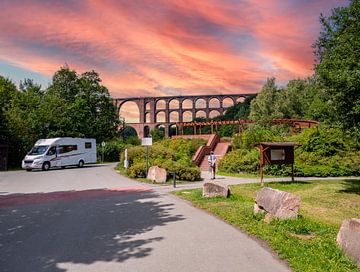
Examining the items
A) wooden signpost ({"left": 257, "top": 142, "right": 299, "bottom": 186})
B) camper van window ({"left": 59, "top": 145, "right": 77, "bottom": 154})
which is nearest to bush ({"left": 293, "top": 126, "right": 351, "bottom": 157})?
wooden signpost ({"left": 257, "top": 142, "right": 299, "bottom": 186})

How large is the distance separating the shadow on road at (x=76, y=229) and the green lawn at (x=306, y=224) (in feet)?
5.33

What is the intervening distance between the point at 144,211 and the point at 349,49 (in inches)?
398

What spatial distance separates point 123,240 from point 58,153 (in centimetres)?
2769

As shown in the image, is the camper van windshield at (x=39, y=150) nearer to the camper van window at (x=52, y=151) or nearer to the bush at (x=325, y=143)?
the camper van window at (x=52, y=151)

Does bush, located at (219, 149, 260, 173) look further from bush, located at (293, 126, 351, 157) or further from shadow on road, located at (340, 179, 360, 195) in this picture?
shadow on road, located at (340, 179, 360, 195)

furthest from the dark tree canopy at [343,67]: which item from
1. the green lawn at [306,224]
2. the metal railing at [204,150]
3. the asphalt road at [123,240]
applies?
the metal railing at [204,150]

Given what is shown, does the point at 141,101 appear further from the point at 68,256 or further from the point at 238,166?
the point at 68,256

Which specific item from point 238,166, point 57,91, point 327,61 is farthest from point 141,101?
point 327,61

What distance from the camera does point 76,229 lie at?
8.55 metres

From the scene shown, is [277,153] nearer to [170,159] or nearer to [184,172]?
[184,172]

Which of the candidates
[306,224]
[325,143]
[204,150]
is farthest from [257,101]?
[306,224]

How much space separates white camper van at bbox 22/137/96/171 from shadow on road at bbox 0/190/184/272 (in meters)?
17.6

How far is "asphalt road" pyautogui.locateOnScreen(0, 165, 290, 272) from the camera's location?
19.1 feet

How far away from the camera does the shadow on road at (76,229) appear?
6.25m
